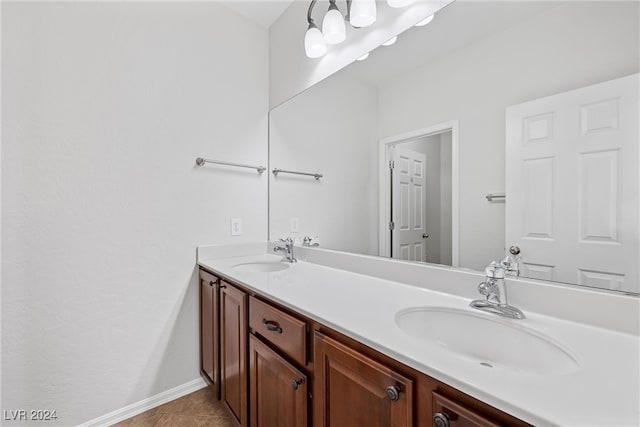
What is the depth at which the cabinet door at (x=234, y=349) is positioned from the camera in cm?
124

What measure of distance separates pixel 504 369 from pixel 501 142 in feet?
2.30

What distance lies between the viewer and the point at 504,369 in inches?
29.8

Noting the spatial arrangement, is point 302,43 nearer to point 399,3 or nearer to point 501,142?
point 399,3

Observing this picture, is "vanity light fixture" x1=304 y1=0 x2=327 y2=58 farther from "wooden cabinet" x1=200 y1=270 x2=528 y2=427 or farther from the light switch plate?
"wooden cabinet" x1=200 y1=270 x2=528 y2=427

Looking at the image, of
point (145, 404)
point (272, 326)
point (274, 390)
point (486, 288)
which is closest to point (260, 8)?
point (272, 326)

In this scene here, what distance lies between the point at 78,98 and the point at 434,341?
1.93 metres

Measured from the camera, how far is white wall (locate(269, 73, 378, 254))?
1.44 m

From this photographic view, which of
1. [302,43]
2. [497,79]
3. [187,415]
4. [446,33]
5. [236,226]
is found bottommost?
[187,415]

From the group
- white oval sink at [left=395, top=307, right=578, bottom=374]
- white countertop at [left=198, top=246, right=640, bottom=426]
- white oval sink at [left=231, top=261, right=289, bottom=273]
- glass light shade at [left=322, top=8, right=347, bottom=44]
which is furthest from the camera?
white oval sink at [left=231, top=261, right=289, bottom=273]

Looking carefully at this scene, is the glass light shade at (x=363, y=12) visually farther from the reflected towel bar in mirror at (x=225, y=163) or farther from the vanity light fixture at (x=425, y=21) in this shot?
the reflected towel bar in mirror at (x=225, y=163)

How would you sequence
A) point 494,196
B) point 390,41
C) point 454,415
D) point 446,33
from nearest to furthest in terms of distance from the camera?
point 454,415 < point 494,196 < point 446,33 < point 390,41

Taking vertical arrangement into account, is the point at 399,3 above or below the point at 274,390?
above

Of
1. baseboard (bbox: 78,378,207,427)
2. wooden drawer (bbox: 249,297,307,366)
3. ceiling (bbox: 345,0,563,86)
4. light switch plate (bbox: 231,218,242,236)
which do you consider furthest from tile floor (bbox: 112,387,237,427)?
ceiling (bbox: 345,0,563,86)

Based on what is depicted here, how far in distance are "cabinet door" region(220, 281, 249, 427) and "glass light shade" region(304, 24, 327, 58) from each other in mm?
1374
